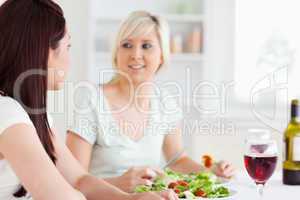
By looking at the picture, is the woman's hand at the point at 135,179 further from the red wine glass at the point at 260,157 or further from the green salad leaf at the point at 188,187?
the red wine glass at the point at 260,157

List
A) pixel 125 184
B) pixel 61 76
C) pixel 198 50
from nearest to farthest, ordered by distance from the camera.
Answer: pixel 61 76
pixel 125 184
pixel 198 50

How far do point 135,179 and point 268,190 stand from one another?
0.45 meters

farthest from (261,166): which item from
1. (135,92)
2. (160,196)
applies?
(135,92)

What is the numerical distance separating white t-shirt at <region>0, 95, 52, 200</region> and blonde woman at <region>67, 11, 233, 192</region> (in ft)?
2.30

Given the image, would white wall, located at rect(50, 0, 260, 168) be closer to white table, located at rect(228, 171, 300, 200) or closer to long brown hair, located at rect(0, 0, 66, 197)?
white table, located at rect(228, 171, 300, 200)

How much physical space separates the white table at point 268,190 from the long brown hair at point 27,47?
2.22 feet

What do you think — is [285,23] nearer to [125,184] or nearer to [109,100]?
[109,100]

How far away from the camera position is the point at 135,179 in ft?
5.44

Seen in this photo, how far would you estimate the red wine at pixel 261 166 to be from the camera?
1.51 metres

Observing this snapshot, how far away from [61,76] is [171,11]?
2.44 metres

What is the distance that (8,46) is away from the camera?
1.31m

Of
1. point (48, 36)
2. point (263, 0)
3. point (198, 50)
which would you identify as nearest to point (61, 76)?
point (48, 36)

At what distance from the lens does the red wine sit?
1.51 meters

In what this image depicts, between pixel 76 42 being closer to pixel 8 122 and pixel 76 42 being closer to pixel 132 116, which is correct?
pixel 132 116
